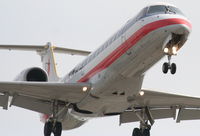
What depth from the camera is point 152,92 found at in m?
27.4

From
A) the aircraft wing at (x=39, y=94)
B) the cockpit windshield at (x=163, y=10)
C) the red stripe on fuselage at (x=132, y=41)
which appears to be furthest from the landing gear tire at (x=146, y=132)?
the cockpit windshield at (x=163, y=10)

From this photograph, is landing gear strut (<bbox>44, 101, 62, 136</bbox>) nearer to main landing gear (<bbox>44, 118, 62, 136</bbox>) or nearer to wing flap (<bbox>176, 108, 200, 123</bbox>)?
main landing gear (<bbox>44, 118, 62, 136</bbox>)

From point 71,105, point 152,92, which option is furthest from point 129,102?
point 71,105

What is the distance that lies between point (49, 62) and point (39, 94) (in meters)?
7.01

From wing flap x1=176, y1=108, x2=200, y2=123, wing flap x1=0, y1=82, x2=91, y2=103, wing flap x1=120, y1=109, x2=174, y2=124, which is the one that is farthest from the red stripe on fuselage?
wing flap x1=176, y1=108, x2=200, y2=123

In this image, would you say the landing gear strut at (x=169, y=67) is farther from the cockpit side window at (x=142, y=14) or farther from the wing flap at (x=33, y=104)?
the wing flap at (x=33, y=104)

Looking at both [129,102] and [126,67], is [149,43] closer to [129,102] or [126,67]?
[126,67]

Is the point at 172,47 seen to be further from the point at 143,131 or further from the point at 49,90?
the point at 143,131

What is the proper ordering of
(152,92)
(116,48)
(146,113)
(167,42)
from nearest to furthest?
(167,42), (116,48), (152,92), (146,113)

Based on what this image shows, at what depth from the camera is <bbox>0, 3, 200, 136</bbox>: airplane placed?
939 inches

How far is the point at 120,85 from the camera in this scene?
2517 cm

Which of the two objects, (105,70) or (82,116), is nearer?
(105,70)

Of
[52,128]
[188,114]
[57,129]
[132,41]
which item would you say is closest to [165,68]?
[132,41]

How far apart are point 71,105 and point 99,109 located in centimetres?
164
